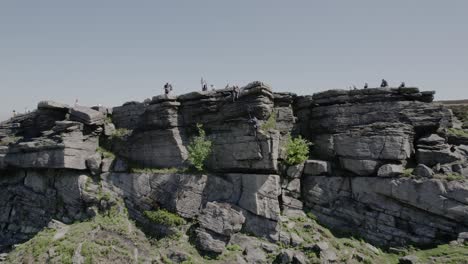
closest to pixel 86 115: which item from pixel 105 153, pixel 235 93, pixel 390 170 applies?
pixel 105 153

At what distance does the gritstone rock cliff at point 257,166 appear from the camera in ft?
72.7

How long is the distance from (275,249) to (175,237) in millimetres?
6225

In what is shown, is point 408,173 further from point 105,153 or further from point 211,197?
point 105,153

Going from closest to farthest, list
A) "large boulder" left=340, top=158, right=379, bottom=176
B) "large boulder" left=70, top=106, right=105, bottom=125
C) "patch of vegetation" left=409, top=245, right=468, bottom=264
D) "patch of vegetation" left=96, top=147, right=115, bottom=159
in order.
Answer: "patch of vegetation" left=409, top=245, right=468, bottom=264, "large boulder" left=340, top=158, right=379, bottom=176, "large boulder" left=70, top=106, right=105, bottom=125, "patch of vegetation" left=96, top=147, right=115, bottom=159

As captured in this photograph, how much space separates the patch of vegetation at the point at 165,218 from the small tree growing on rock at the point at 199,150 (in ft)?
11.9

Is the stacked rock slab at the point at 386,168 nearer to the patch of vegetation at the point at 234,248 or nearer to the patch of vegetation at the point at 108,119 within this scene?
the patch of vegetation at the point at 234,248

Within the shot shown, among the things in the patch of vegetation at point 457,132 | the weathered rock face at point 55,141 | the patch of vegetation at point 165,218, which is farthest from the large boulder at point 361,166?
the weathered rock face at point 55,141

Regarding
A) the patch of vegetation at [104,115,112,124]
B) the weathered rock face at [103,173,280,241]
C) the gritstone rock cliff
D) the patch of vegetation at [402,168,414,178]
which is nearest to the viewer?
the gritstone rock cliff

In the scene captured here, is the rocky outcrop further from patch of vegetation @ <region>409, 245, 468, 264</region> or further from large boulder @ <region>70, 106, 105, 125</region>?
large boulder @ <region>70, 106, 105, 125</region>

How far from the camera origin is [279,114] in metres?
26.2

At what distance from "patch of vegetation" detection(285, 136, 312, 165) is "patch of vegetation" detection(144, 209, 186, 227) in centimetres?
821

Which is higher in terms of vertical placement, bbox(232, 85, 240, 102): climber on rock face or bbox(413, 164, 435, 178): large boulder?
bbox(232, 85, 240, 102): climber on rock face

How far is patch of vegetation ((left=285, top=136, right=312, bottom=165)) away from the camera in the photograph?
24.8 metres

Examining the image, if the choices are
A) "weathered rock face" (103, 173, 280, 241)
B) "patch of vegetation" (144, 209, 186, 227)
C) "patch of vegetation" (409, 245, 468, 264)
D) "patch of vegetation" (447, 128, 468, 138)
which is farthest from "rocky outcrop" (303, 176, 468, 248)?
"patch of vegetation" (144, 209, 186, 227)
